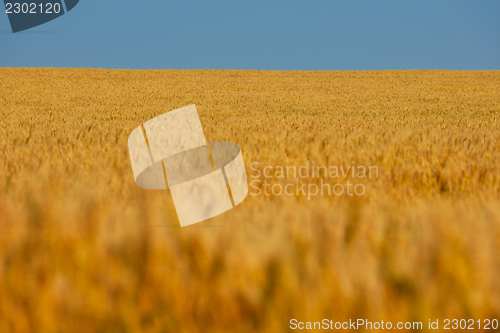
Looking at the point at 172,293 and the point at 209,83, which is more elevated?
the point at 209,83

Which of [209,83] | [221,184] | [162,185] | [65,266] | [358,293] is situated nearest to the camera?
[358,293]

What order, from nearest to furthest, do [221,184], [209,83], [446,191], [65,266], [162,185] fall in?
1. [65,266]
2. [221,184]
3. [162,185]
4. [446,191]
5. [209,83]

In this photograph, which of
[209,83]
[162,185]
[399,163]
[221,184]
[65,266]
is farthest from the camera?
[209,83]

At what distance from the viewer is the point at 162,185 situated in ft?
7.58

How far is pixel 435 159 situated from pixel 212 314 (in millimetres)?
2765

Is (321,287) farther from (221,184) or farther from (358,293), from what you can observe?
(221,184)

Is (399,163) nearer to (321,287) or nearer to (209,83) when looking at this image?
(321,287)

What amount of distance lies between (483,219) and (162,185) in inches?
68.7

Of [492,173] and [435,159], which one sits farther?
[435,159]

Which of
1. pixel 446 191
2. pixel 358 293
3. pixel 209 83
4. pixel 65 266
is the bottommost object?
pixel 446 191

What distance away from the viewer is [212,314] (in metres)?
0.86

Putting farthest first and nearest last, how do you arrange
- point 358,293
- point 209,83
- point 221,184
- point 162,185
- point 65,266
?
point 209,83 < point 162,185 < point 221,184 < point 65,266 < point 358,293

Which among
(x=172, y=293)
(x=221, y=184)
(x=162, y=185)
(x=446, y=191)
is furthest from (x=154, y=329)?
(x=446, y=191)

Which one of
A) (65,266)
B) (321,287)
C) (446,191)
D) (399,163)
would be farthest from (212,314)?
(399,163)
